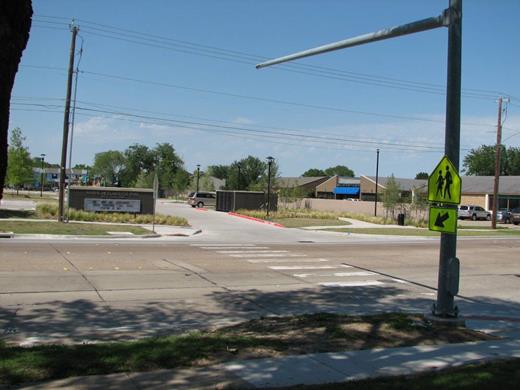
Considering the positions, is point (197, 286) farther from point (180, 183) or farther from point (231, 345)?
point (180, 183)

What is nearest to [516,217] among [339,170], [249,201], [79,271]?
[249,201]

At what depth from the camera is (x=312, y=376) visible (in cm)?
540

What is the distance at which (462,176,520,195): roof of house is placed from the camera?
63.4m

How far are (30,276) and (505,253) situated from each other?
685 inches

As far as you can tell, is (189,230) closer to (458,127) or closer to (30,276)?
(30,276)

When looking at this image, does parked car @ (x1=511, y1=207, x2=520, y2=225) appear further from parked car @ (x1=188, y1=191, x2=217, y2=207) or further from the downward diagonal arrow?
the downward diagonal arrow

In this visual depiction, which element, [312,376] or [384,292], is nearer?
[312,376]

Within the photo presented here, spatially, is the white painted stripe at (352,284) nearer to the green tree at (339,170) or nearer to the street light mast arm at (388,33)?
the street light mast arm at (388,33)

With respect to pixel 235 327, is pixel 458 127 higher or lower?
higher

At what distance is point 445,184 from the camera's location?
820cm

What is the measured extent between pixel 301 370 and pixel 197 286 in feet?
21.6

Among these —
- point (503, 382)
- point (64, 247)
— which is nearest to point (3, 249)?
point (64, 247)

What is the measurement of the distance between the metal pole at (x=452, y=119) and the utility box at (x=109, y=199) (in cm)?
2706

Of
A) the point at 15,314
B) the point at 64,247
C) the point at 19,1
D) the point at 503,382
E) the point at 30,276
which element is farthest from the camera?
the point at 64,247
